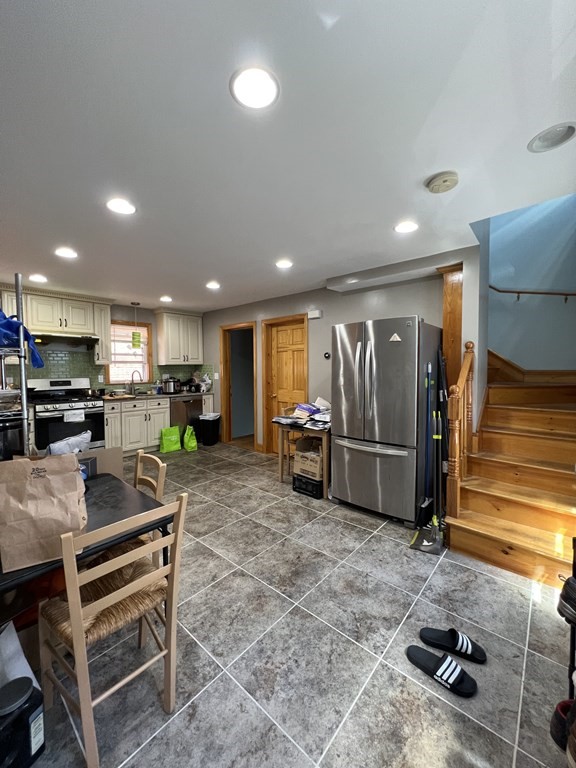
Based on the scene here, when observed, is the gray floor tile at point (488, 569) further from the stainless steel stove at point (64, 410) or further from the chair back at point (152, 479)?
the stainless steel stove at point (64, 410)

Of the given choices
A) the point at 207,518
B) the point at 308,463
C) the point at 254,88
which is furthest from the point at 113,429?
the point at 254,88

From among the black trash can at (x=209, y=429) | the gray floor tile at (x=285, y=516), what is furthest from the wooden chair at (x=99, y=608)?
the black trash can at (x=209, y=429)

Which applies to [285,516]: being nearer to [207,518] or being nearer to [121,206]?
[207,518]

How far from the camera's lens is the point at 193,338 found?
6.01 m

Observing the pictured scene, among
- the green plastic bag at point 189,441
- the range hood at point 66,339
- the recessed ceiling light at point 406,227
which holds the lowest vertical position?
the green plastic bag at point 189,441

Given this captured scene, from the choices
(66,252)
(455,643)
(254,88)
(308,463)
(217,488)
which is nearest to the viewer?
(254,88)

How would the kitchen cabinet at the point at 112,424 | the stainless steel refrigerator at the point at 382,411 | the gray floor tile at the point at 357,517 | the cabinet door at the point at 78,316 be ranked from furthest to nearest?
the kitchen cabinet at the point at 112,424 → the cabinet door at the point at 78,316 → the gray floor tile at the point at 357,517 → the stainless steel refrigerator at the point at 382,411

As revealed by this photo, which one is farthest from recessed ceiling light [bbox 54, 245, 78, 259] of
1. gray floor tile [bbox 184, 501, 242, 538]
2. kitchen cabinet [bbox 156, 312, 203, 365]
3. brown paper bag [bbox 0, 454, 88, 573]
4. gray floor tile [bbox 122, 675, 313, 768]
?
gray floor tile [bbox 122, 675, 313, 768]

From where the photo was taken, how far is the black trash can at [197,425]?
5.72 m

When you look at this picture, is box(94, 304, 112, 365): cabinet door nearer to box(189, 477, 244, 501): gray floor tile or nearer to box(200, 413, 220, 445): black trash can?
box(200, 413, 220, 445): black trash can

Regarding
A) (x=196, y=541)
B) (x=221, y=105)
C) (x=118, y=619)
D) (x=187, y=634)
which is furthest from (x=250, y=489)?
(x=221, y=105)

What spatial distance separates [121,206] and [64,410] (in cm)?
326

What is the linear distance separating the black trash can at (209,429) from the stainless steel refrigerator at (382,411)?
309 cm

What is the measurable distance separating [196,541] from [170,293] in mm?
3385
